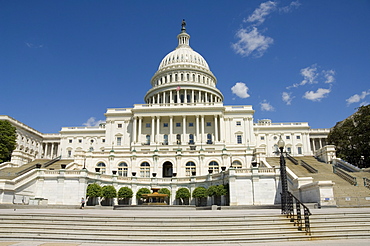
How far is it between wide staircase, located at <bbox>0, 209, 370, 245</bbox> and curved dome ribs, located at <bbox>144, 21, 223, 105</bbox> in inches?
3351

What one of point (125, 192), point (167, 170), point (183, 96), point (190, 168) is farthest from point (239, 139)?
point (125, 192)

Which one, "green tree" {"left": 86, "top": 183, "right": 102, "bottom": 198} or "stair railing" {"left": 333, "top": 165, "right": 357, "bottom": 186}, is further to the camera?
"green tree" {"left": 86, "top": 183, "right": 102, "bottom": 198}

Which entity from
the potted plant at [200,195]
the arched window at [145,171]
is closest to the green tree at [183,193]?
the potted plant at [200,195]

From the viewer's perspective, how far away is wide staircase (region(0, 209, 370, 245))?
47.9 feet

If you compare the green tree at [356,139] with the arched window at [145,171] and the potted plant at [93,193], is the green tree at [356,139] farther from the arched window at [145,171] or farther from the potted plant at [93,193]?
the potted plant at [93,193]

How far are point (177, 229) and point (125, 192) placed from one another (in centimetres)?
3319

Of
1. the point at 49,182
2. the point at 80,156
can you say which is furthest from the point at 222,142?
the point at 49,182

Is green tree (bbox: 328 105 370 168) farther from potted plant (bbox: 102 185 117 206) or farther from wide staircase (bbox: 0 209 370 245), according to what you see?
wide staircase (bbox: 0 209 370 245)

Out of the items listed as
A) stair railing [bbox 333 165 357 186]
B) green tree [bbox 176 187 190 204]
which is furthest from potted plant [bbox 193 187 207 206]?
stair railing [bbox 333 165 357 186]

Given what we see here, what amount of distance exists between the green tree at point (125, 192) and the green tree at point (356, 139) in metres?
42.7

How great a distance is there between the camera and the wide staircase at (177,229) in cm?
1460

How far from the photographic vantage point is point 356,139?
2319 inches

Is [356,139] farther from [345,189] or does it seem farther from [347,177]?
[345,189]

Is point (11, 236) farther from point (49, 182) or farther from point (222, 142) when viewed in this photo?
point (222, 142)
